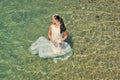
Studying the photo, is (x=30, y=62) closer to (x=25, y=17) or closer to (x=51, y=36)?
(x=51, y=36)

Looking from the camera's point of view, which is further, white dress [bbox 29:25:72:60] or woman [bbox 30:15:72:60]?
white dress [bbox 29:25:72:60]

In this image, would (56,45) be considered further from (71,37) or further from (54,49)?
(71,37)

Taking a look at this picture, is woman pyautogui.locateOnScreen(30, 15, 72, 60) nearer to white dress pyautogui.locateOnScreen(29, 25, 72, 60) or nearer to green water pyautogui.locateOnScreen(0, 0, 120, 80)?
white dress pyautogui.locateOnScreen(29, 25, 72, 60)

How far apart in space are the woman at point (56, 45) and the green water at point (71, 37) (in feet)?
0.63

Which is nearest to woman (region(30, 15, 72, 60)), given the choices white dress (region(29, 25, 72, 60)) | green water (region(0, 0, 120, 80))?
white dress (region(29, 25, 72, 60))

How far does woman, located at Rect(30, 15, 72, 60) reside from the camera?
9367 millimetres

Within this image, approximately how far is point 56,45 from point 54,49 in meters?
0.14

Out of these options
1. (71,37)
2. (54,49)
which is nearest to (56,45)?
(54,49)

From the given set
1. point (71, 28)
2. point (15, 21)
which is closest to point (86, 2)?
point (71, 28)

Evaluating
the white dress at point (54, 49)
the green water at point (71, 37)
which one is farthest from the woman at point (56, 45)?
the green water at point (71, 37)

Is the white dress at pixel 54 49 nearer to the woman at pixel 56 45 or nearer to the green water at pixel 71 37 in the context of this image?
the woman at pixel 56 45

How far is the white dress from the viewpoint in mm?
9500

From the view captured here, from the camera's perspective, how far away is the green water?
9359mm

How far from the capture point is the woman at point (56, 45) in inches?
369
